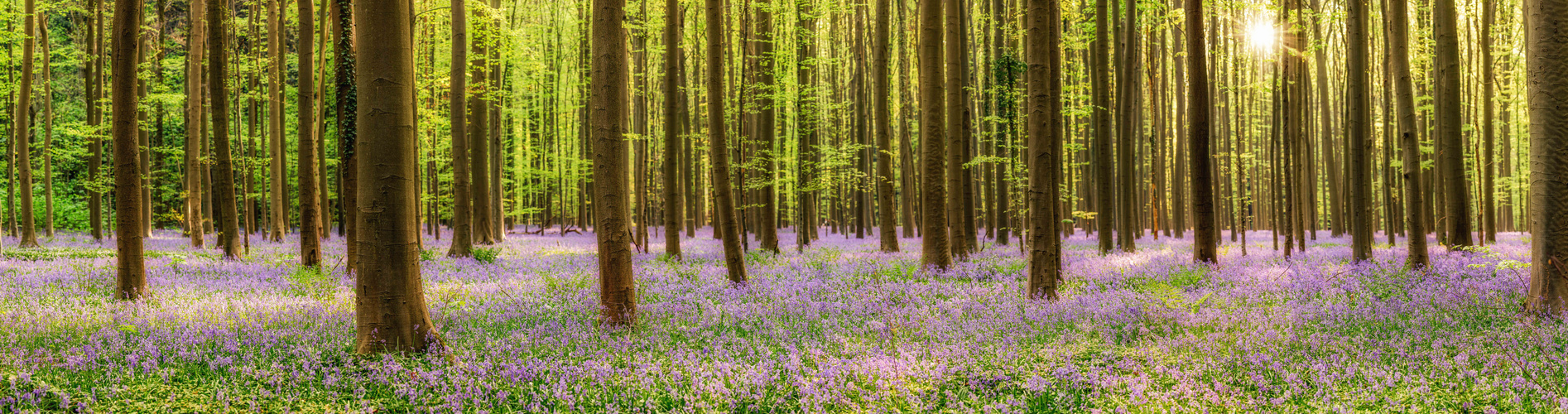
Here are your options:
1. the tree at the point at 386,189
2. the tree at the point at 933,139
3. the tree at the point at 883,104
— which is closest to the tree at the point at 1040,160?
the tree at the point at 933,139

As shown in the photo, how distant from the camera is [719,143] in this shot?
1055cm

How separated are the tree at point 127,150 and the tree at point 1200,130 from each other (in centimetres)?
1458

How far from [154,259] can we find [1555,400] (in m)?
19.8

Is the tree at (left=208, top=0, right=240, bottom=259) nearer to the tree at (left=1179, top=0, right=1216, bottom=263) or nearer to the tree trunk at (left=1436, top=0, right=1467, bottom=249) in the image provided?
the tree at (left=1179, top=0, right=1216, bottom=263)

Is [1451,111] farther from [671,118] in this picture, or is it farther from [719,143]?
[671,118]

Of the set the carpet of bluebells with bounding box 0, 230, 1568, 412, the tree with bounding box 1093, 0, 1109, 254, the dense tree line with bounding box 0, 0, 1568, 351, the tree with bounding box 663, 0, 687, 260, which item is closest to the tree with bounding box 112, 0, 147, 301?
the dense tree line with bounding box 0, 0, 1568, 351

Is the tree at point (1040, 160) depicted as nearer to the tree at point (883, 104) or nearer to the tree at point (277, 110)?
the tree at point (883, 104)

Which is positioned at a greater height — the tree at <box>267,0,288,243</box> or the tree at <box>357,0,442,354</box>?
the tree at <box>267,0,288,243</box>

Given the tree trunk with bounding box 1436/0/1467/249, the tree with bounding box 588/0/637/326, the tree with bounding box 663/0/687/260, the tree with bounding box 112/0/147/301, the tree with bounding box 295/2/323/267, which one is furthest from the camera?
the tree with bounding box 295/2/323/267

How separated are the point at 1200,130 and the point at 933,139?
4677 mm

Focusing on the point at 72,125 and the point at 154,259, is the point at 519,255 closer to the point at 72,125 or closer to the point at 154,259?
the point at 154,259

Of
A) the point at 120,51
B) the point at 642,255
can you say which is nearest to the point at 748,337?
the point at 120,51

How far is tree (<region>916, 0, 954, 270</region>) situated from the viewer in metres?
11.4

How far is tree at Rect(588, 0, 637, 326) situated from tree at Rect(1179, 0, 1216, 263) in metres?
9.88
